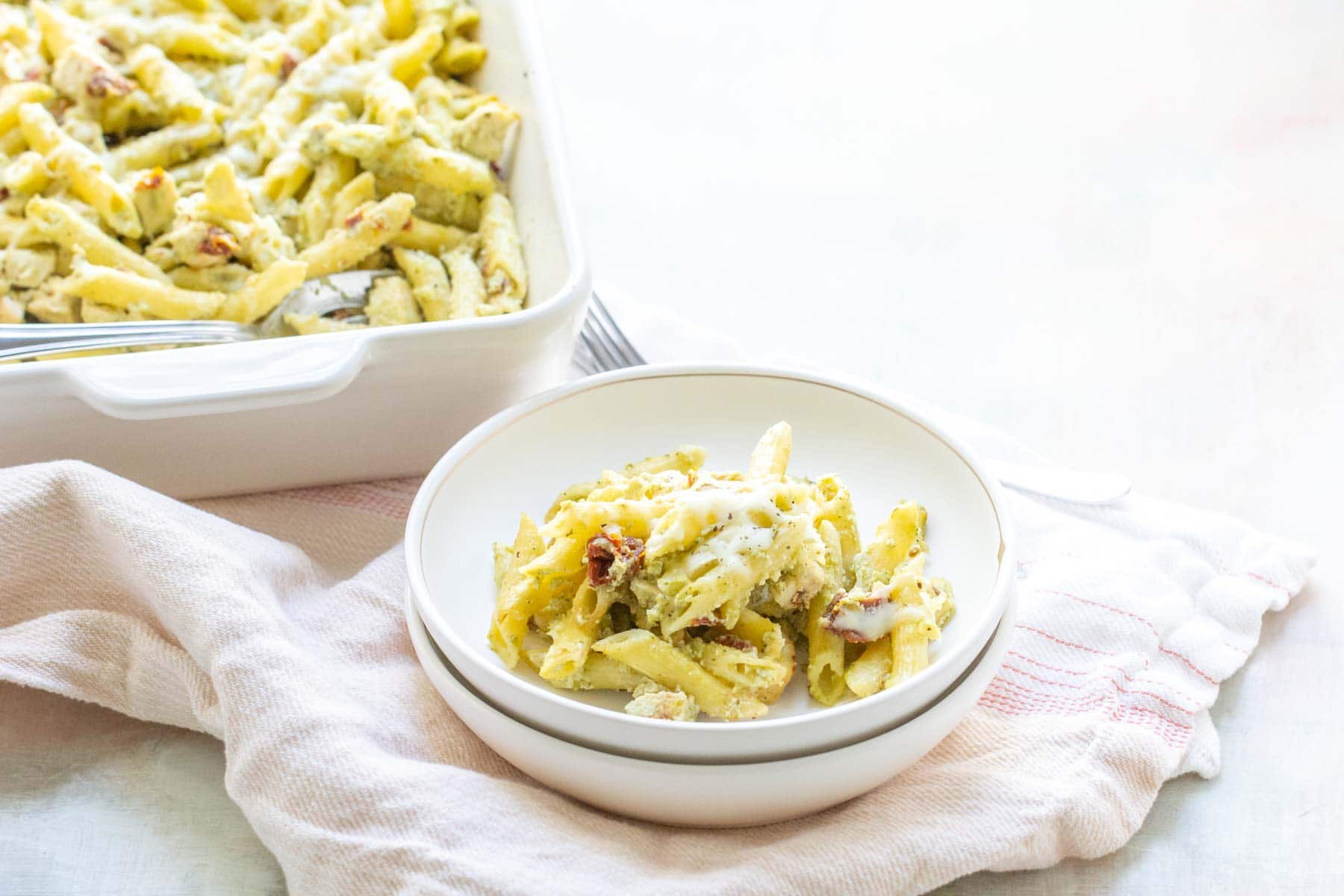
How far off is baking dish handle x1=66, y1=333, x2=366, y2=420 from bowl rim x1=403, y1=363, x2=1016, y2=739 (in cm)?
13

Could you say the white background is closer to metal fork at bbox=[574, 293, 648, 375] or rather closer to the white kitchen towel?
the white kitchen towel

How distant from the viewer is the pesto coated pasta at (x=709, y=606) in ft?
3.52

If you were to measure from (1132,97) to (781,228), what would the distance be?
2.53ft

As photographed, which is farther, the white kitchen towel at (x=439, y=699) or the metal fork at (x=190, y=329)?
the metal fork at (x=190, y=329)

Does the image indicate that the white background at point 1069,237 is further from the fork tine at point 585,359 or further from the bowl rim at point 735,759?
the fork tine at point 585,359

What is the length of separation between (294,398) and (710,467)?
0.38m

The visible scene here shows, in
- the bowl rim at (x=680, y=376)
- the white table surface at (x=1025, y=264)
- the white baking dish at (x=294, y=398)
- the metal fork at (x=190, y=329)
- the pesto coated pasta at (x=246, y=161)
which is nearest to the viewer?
the bowl rim at (x=680, y=376)

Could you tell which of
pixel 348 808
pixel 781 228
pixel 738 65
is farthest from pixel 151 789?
pixel 738 65

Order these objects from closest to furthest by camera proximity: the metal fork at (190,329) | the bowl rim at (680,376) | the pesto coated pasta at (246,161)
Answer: the bowl rim at (680,376)
the metal fork at (190,329)
the pesto coated pasta at (246,161)

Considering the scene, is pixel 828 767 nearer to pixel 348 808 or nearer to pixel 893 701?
pixel 893 701

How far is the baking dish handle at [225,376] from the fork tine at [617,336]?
351 millimetres

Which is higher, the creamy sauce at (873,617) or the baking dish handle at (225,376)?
the baking dish handle at (225,376)

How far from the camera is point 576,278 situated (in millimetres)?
1384

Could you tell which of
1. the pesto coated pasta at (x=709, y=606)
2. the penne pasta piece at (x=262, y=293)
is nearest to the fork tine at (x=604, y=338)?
the penne pasta piece at (x=262, y=293)
